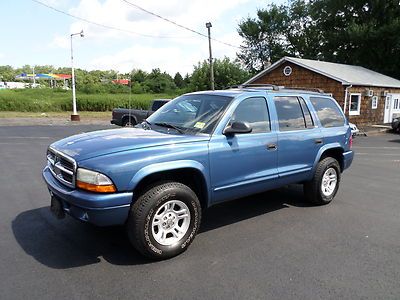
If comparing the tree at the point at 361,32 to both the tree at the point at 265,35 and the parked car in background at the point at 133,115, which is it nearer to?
the tree at the point at 265,35

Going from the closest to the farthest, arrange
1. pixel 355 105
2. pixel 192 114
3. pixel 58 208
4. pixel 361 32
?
pixel 58 208, pixel 192 114, pixel 355 105, pixel 361 32

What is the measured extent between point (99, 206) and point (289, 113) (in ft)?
10.1

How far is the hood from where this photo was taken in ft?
11.7

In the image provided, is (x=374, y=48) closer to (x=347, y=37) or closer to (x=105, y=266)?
(x=347, y=37)

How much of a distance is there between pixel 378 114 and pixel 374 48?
50.0 feet

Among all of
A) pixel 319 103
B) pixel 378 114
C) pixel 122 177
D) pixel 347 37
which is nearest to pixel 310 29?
pixel 347 37

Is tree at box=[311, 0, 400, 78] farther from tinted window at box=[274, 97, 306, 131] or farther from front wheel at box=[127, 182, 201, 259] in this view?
front wheel at box=[127, 182, 201, 259]

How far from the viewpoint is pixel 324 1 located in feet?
134

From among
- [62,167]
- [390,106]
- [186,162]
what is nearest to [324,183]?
[186,162]

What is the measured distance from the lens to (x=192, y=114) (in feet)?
15.3

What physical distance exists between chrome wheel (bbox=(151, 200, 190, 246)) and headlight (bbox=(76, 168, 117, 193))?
60cm

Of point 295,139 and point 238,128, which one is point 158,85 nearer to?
point 295,139

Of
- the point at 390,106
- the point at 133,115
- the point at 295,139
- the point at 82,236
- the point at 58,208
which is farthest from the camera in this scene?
the point at 390,106

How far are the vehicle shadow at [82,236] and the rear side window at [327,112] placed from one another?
141cm
